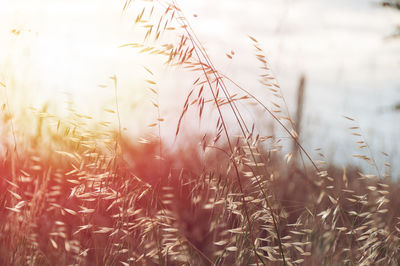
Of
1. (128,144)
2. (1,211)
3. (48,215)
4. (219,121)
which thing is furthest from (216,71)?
(128,144)

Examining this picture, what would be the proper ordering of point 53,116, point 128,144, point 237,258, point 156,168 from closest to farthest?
1. point 237,258
2. point 53,116
3. point 156,168
4. point 128,144

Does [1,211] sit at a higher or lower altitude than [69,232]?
higher

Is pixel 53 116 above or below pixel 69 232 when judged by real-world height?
above

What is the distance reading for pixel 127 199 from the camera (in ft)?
6.68

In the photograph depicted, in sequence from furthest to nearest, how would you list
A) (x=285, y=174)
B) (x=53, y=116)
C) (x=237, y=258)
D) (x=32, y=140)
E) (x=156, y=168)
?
(x=285, y=174), (x=156, y=168), (x=32, y=140), (x=53, y=116), (x=237, y=258)

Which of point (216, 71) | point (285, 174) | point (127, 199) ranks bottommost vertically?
point (285, 174)

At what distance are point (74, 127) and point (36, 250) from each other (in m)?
0.57

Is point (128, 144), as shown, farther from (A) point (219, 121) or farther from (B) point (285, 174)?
(A) point (219, 121)

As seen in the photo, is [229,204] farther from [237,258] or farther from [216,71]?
[216,71]

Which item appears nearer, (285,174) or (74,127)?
(74,127)

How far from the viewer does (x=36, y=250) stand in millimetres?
2344

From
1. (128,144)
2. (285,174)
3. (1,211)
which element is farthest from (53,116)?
(285,174)

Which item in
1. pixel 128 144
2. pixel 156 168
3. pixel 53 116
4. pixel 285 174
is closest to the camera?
pixel 53 116

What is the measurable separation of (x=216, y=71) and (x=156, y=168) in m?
1.38
